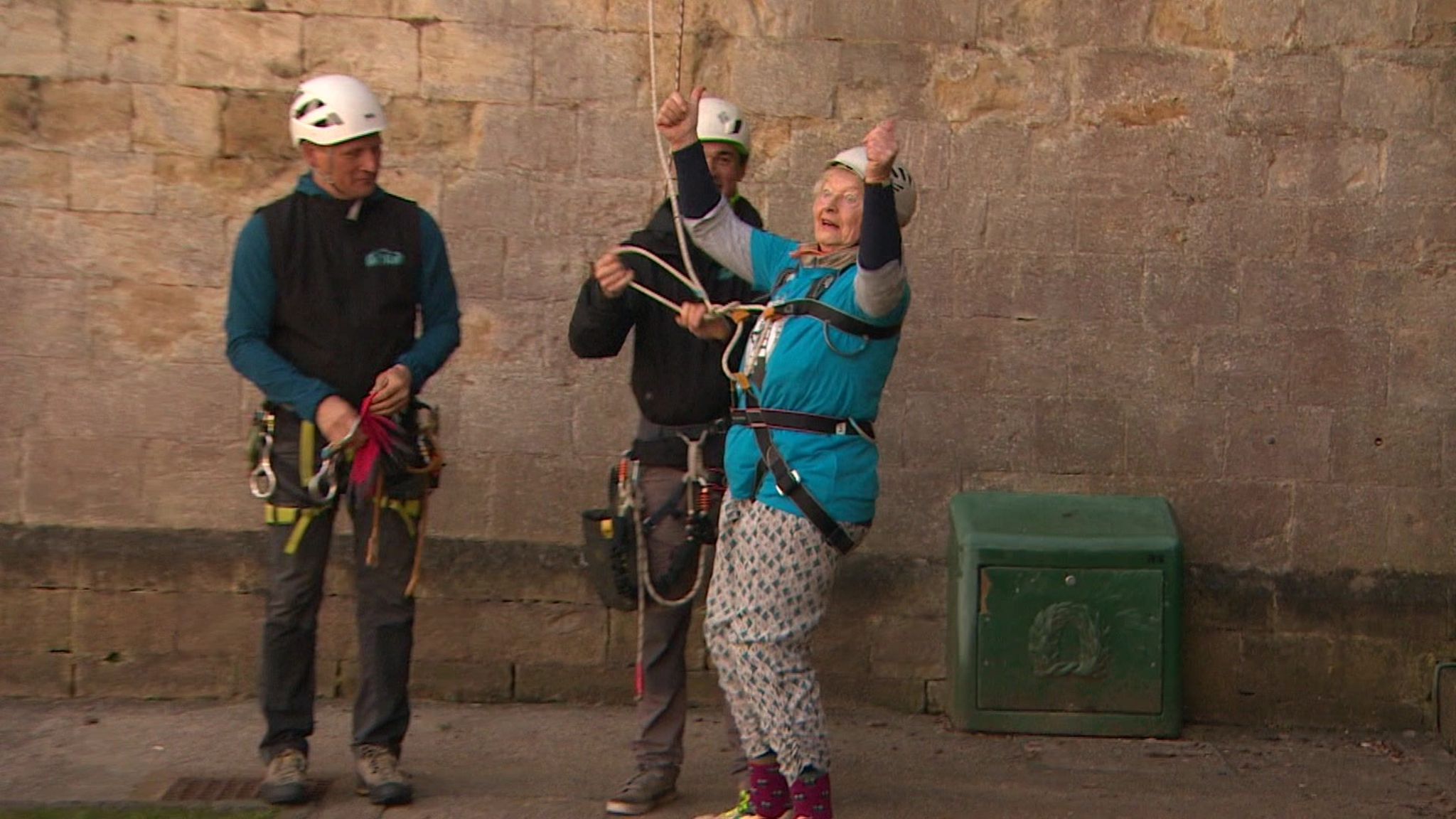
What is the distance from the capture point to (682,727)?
520 cm

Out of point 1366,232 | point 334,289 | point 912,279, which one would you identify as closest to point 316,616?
point 334,289

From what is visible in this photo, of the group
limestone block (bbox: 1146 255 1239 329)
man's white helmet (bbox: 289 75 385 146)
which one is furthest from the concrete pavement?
man's white helmet (bbox: 289 75 385 146)

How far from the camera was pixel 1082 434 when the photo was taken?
6375 millimetres

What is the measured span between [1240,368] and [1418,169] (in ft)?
2.84

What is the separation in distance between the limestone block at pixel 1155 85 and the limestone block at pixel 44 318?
339cm

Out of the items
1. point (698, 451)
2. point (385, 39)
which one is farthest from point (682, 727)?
point (385, 39)

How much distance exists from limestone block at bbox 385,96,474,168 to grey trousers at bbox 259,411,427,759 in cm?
159

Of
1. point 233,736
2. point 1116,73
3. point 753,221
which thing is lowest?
point 233,736

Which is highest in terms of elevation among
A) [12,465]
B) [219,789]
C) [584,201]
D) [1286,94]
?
[1286,94]

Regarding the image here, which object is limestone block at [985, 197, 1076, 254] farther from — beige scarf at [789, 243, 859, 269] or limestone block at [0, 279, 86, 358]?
limestone block at [0, 279, 86, 358]

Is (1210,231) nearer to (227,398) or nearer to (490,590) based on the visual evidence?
(490,590)

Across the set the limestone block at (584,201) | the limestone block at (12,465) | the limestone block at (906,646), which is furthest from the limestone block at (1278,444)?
the limestone block at (12,465)

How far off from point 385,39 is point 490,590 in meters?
1.86

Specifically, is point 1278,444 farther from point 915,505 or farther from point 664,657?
point 664,657
